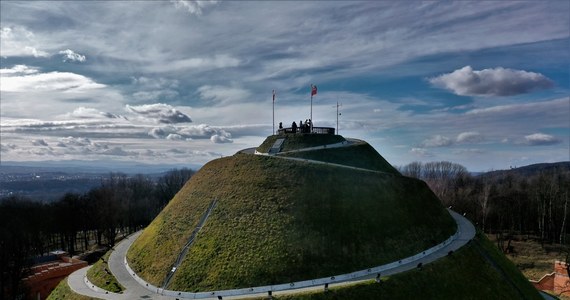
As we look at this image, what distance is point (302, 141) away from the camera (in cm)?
4972

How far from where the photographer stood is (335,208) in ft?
127

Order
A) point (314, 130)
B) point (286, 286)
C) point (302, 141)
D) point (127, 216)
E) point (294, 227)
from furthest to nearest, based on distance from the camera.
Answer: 1. point (127, 216)
2. point (314, 130)
3. point (302, 141)
4. point (294, 227)
5. point (286, 286)

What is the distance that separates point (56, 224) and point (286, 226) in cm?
6254

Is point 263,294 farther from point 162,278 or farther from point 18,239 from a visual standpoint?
point 18,239

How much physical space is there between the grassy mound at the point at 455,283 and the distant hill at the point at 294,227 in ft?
0.48

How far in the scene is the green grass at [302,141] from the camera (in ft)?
162

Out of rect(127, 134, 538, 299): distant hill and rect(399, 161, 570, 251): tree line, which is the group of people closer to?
rect(127, 134, 538, 299): distant hill

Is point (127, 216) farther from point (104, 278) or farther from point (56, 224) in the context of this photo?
point (104, 278)

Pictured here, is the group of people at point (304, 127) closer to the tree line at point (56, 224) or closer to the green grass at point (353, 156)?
the green grass at point (353, 156)

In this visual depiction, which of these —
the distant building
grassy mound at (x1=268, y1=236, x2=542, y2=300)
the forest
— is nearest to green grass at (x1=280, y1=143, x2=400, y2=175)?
grassy mound at (x1=268, y1=236, x2=542, y2=300)

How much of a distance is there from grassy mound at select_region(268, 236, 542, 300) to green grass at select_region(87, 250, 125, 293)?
16.1m

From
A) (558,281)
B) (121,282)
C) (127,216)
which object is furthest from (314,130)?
(127,216)

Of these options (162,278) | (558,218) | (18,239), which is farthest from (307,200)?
(558,218)

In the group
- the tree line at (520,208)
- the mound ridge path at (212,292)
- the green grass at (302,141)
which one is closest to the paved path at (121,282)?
the mound ridge path at (212,292)
